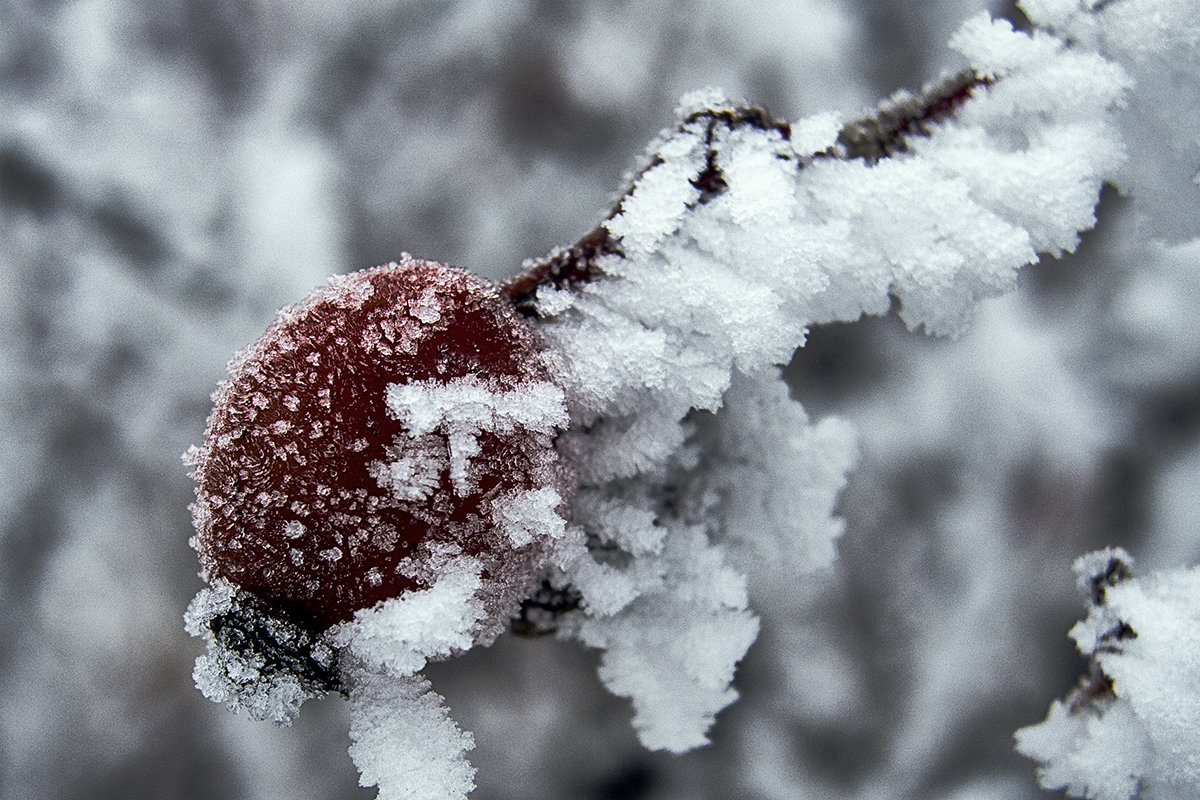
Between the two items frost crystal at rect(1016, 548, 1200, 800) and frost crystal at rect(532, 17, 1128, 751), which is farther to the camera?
frost crystal at rect(1016, 548, 1200, 800)

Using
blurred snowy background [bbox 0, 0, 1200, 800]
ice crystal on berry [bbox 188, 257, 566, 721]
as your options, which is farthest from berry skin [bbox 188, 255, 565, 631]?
blurred snowy background [bbox 0, 0, 1200, 800]

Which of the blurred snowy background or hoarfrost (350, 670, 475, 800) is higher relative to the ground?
the blurred snowy background

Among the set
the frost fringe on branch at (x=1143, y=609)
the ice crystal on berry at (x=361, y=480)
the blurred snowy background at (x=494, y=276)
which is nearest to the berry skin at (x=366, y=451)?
the ice crystal on berry at (x=361, y=480)

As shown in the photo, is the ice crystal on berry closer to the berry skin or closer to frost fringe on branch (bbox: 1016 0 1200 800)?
the berry skin

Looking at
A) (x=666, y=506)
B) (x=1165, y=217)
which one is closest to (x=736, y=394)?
(x=666, y=506)

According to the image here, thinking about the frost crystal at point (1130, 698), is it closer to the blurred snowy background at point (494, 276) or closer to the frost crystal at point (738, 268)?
the blurred snowy background at point (494, 276)

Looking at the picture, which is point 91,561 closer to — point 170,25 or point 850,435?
point 170,25

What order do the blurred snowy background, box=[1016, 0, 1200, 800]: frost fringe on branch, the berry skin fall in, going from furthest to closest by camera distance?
the blurred snowy background < box=[1016, 0, 1200, 800]: frost fringe on branch < the berry skin
